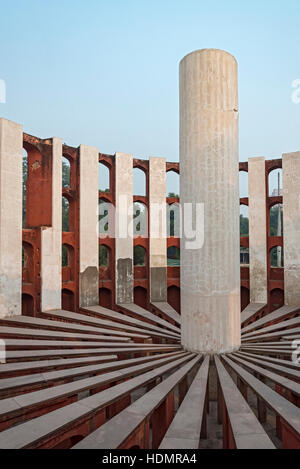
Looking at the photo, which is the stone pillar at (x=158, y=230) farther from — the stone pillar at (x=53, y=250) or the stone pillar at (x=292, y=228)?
the stone pillar at (x=292, y=228)

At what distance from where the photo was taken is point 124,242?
56.3 ft

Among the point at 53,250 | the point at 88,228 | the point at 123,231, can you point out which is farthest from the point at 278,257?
the point at 53,250

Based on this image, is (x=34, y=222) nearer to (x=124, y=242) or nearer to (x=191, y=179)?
(x=124, y=242)

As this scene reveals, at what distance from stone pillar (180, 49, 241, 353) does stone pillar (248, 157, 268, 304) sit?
9176mm

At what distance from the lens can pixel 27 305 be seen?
48.6 ft

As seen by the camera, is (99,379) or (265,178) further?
(265,178)

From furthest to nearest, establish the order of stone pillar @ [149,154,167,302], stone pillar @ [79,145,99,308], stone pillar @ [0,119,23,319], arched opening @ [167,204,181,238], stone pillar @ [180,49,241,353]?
arched opening @ [167,204,181,238] → stone pillar @ [149,154,167,302] → stone pillar @ [79,145,99,308] → stone pillar @ [0,119,23,319] → stone pillar @ [180,49,241,353]

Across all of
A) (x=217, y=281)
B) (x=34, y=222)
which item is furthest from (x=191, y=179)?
(x=34, y=222)

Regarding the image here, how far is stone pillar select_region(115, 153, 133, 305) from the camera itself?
55.9 feet

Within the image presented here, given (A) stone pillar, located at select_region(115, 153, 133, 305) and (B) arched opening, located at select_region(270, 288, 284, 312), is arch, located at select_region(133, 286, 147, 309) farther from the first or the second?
(B) arched opening, located at select_region(270, 288, 284, 312)
